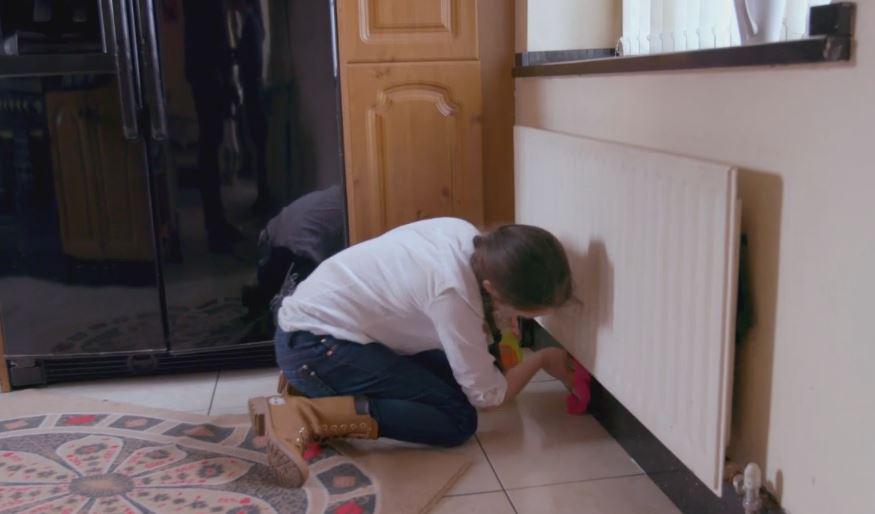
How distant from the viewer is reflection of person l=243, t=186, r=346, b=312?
234 centimetres

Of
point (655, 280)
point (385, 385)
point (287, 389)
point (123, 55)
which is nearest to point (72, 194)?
point (123, 55)

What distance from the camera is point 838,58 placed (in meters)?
1.03

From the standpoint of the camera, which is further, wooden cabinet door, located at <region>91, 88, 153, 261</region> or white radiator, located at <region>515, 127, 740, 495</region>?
wooden cabinet door, located at <region>91, 88, 153, 261</region>

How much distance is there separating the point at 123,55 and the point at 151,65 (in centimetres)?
7

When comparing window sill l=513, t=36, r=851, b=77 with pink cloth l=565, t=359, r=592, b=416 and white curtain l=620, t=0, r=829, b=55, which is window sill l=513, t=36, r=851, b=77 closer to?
white curtain l=620, t=0, r=829, b=55

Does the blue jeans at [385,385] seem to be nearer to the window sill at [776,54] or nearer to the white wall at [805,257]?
the white wall at [805,257]

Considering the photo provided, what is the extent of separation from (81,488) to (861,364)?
147 centimetres

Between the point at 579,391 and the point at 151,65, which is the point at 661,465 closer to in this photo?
the point at 579,391

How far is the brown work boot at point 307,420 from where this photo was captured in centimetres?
178

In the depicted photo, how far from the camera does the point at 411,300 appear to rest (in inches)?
70.7

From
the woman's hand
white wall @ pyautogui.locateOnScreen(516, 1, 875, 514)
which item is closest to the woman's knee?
the woman's hand

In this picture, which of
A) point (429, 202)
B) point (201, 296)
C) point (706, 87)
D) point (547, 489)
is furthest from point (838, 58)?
point (201, 296)

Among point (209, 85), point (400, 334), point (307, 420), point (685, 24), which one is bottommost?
point (307, 420)

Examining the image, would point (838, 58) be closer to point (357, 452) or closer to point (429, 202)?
point (357, 452)
